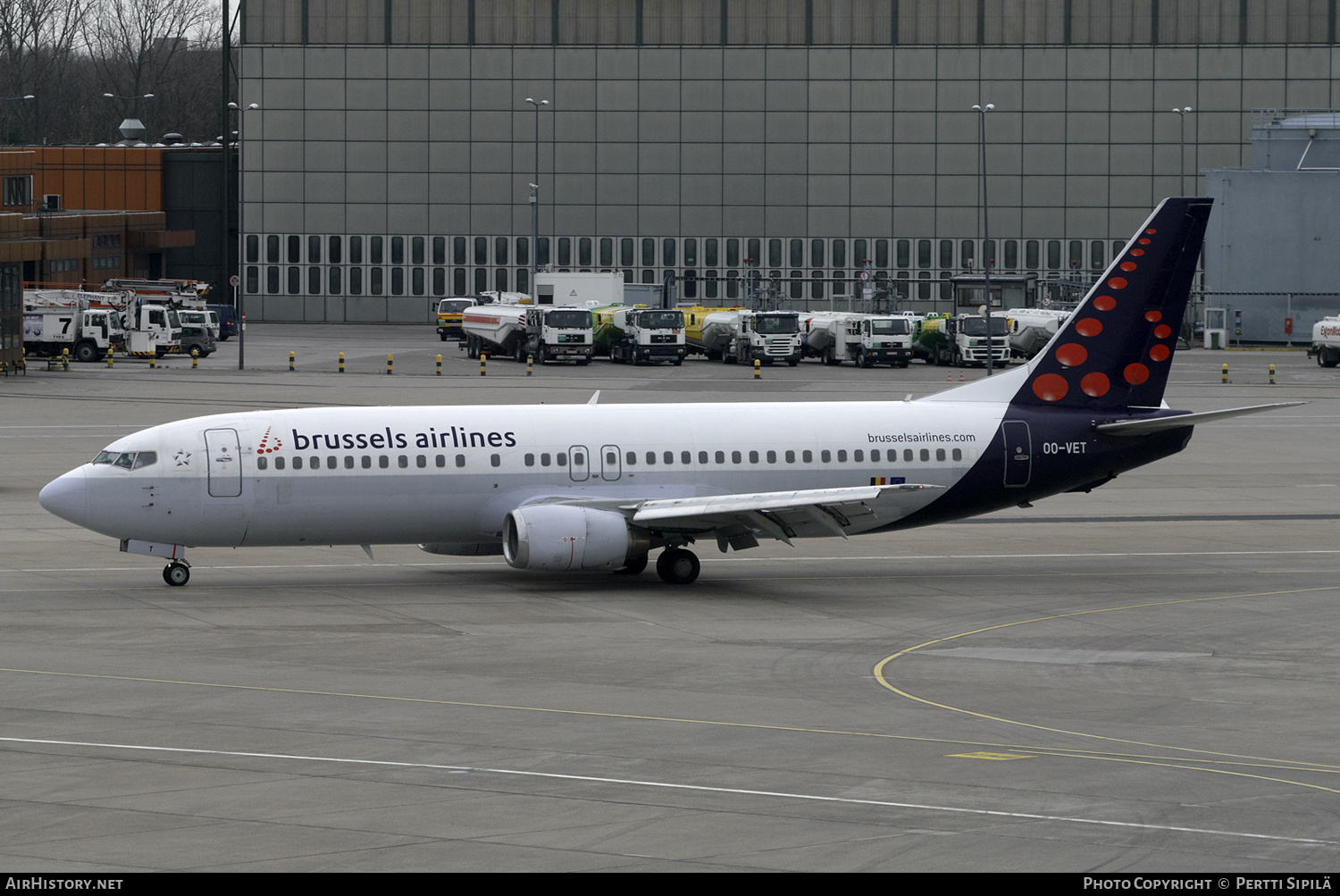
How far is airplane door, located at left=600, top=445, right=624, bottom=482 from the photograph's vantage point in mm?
35125

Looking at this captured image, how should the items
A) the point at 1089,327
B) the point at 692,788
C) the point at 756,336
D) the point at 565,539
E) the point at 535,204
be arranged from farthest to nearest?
the point at 535,204 → the point at 756,336 → the point at 1089,327 → the point at 565,539 → the point at 692,788

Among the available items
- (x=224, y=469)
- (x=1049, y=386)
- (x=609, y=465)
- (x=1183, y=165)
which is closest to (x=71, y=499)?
(x=224, y=469)

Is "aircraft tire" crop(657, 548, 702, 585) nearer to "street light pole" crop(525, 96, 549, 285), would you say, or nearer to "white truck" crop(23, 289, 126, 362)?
"white truck" crop(23, 289, 126, 362)

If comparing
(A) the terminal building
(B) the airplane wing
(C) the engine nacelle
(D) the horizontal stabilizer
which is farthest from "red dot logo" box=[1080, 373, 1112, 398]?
(A) the terminal building

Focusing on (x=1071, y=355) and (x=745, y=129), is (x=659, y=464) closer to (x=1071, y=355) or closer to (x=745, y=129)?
(x=1071, y=355)

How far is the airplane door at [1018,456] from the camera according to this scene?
35969mm

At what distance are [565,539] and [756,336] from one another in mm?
67344

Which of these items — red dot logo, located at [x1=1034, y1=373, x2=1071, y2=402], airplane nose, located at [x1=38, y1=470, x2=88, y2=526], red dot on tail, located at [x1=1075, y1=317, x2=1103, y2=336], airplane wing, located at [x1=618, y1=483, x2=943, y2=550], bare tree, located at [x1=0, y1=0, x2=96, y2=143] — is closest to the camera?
airplane wing, located at [x1=618, y1=483, x2=943, y2=550]

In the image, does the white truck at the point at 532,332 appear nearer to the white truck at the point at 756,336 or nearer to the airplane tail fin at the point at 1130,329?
the white truck at the point at 756,336

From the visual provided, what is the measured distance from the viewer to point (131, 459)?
111ft

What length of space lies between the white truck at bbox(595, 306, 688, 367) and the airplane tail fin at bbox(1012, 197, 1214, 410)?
62567 millimetres

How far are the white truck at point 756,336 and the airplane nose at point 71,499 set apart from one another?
66481 mm

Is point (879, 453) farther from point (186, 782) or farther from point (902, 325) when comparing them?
point (902, 325)

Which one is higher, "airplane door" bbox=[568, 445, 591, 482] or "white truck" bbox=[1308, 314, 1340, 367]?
"white truck" bbox=[1308, 314, 1340, 367]
